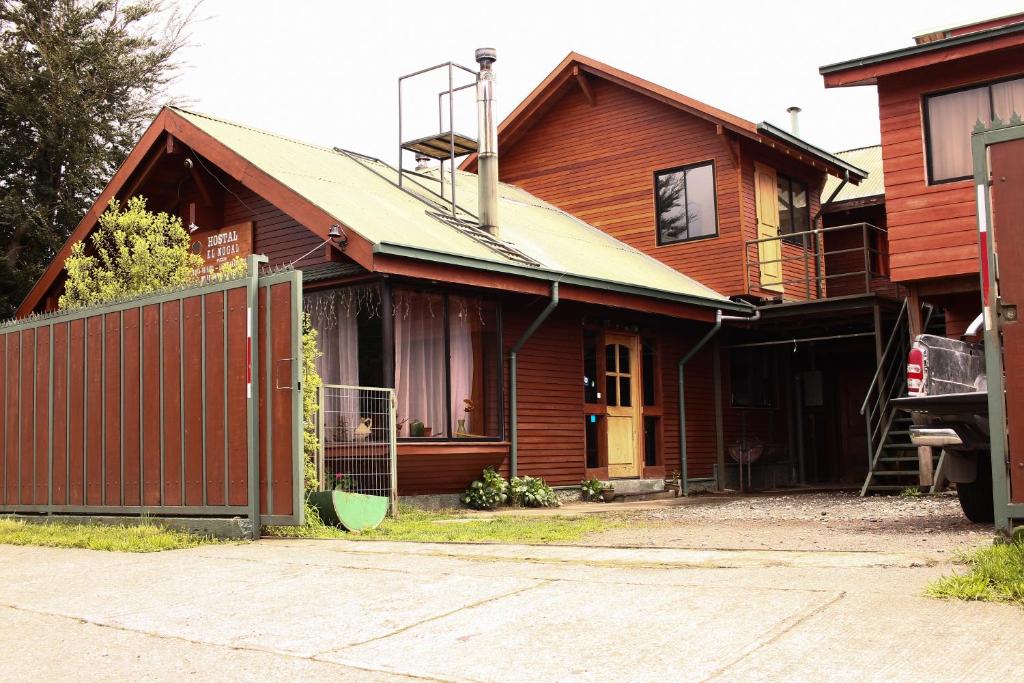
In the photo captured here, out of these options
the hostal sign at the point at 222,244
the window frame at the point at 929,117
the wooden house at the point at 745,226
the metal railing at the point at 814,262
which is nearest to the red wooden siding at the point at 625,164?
the wooden house at the point at 745,226

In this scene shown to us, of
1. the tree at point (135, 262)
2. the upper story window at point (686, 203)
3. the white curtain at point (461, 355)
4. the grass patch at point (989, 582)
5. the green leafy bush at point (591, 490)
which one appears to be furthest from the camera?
the upper story window at point (686, 203)

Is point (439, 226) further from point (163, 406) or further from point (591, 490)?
point (163, 406)

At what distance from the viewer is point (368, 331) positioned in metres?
12.9

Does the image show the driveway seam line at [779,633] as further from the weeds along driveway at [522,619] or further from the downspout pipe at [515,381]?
the downspout pipe at [515,381]

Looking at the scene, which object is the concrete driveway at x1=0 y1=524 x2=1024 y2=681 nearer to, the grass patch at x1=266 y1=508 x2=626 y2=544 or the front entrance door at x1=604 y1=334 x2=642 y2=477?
the grass patch at x1=266 y1=508 x2=626 y2=544

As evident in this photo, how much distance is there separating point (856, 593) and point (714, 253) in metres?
13.7

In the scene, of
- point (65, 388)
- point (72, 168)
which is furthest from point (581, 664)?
point (72, 168)

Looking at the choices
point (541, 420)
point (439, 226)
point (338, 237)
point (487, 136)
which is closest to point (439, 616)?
point (338, 237)

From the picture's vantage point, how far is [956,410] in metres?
7.37

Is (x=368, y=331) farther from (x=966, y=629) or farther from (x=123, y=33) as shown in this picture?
(x=123, y=33)

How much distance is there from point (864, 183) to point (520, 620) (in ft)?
64.5

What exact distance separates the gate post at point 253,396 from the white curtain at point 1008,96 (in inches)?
384

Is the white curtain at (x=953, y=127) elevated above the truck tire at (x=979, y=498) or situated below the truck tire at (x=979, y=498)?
above

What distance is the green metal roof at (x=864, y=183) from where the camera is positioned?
2141cm
